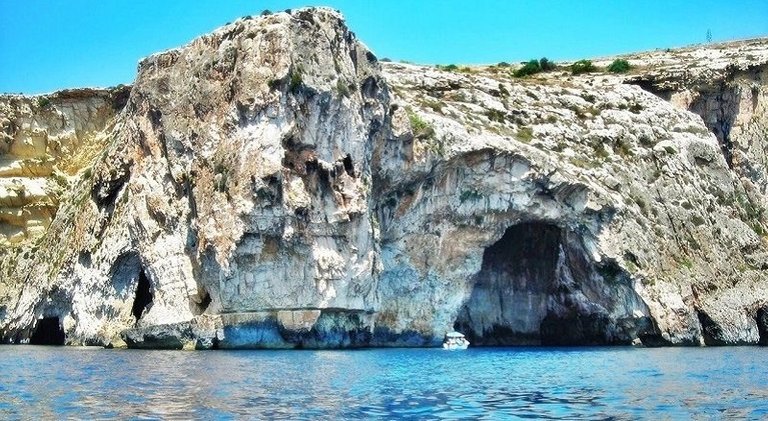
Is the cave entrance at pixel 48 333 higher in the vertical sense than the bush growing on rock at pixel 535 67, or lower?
lower

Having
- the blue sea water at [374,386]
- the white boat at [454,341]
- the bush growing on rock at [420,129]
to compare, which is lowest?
the blue sea water at [374,386]

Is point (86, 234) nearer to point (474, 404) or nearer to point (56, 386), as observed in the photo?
point (56, 386)

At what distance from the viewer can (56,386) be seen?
29875mm

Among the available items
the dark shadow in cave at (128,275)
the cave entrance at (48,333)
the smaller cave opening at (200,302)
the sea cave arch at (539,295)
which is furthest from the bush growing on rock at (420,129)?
the cave entrance at (48,333)

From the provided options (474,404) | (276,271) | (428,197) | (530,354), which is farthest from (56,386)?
(428,197)

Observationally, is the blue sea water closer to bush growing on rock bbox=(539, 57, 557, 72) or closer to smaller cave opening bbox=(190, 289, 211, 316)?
smaller cave opening bbox=(190, 289, 211, 316)

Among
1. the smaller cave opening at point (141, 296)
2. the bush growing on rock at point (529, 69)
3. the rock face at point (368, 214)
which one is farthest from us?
the bush growing on rock at point (529, 69)

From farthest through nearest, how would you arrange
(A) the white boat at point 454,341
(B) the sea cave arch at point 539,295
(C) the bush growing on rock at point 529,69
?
(C) the bush growing on rock at point 529,69
(A) the white boat at point 454,341
(B) the sea cave arch at point 539,295

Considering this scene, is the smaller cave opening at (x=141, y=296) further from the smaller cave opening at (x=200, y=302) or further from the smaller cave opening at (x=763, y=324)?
the smaller cave opening at (x=763, y=324)

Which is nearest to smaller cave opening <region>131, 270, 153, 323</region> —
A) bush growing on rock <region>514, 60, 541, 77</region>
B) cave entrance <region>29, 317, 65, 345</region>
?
cave entrance <region>29, 317, 65, 345</region>

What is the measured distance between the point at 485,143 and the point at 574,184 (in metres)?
5.85

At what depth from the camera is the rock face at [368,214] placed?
2073 inches

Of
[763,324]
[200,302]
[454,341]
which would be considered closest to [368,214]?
[200,302]

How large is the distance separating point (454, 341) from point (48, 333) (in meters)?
26.7
